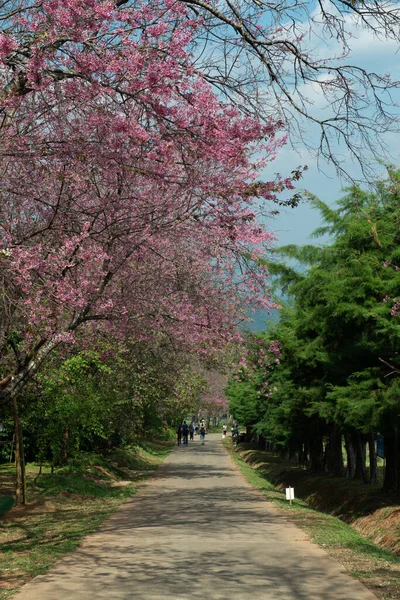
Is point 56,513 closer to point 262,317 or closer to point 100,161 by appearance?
point 100,161

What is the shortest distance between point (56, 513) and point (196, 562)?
8.41 meters

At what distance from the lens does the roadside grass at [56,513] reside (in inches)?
459

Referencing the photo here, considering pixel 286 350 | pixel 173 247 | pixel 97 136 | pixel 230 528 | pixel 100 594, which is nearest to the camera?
pixel 100 594

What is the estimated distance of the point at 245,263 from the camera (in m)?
15.0

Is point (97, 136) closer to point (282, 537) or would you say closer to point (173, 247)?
point (173, 247)

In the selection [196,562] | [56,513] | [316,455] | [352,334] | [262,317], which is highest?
[262,317]

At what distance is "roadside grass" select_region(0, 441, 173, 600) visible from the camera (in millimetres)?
11648

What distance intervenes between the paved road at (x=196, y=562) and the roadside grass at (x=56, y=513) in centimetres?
35

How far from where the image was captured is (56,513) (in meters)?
19.0

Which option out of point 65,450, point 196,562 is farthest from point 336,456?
point 196,562

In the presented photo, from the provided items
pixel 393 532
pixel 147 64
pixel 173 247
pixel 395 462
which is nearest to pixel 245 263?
pixel 173 247

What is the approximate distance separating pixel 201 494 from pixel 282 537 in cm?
962

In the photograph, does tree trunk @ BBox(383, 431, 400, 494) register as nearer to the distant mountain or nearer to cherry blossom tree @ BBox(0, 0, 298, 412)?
the distant mountain

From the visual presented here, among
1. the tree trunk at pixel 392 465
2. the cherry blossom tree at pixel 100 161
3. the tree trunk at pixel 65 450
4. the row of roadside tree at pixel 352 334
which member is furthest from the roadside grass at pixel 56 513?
the tree trunk at pixel 392 465
